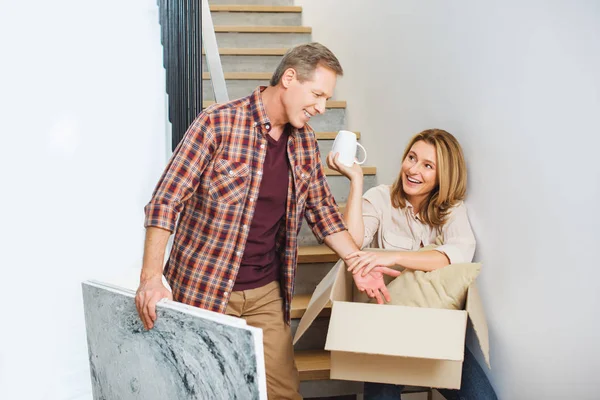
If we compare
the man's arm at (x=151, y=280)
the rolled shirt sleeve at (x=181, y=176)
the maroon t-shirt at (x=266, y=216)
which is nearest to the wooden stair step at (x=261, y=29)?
the maroon t-shirt at (x=266, y=216)

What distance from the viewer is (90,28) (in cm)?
196

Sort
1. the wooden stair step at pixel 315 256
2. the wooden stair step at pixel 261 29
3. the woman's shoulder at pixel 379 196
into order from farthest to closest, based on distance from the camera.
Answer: the wooden stair step at pixel 261 29 < the wooden stair step at pixel 315 256 < the woman's shoulder at pixel 379 196

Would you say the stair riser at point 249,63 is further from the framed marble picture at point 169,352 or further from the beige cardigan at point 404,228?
the framed marble picture at point 169,352

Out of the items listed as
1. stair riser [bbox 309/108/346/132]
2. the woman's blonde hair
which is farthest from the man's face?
stair riser [bbox 309/108/346/132]

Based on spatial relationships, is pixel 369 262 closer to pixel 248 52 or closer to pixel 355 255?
pixel 355 255

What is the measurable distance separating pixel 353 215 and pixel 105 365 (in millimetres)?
874

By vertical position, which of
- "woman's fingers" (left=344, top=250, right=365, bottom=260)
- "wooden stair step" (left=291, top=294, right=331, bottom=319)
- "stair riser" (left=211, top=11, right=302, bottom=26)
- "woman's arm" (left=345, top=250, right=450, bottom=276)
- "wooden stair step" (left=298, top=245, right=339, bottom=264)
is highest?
"stair riser" (left=211, top=11, right=302, bottom=26)

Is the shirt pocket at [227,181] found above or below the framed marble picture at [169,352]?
above

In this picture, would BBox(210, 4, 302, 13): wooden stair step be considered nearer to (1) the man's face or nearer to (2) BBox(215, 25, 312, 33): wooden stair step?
(2) BBox(215, 25, 312, 33): wooden stair step

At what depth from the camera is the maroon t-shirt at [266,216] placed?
1702mm

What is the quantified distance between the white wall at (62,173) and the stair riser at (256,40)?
1.76 m

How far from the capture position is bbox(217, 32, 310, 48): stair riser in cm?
398

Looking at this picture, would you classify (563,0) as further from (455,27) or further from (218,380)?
(218,380)

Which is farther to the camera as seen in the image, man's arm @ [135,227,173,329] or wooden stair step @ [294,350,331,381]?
wooden stair step @ [294,350,331,381]
